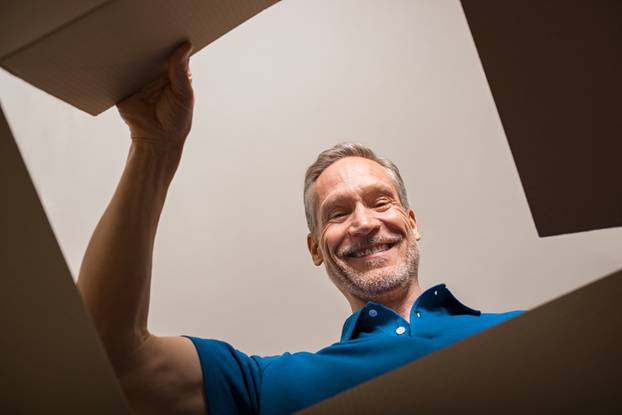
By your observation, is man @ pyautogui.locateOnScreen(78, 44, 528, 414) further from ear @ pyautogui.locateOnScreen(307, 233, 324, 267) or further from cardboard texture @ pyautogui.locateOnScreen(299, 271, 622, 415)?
cardboard texture @ pyautogui.locateOnScreen(299, 271, 622, 415)

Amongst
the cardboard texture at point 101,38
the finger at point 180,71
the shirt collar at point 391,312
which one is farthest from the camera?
the shirt collar at point 391,312

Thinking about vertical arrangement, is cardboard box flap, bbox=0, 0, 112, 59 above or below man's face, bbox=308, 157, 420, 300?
above

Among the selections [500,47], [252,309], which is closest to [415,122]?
[252,309]

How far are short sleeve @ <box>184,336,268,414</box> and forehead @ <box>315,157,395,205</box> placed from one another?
0.69 metres

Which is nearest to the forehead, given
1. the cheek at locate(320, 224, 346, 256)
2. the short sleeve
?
the cheek at locate(320, 224, 346, 256)

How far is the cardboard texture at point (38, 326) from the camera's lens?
1.68 feet

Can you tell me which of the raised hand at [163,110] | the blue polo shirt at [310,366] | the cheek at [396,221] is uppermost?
the raised hand at [163,110]

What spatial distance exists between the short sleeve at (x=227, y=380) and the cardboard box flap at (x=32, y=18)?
0.66 m

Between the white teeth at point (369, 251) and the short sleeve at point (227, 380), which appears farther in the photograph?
the white teeth at point (369, 251)

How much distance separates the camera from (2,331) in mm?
541

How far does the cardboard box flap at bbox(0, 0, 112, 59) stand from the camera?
0.57 metres

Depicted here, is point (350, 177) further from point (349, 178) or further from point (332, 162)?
point (332, 162)

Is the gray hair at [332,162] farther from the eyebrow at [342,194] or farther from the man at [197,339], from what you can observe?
the man at [197,339]

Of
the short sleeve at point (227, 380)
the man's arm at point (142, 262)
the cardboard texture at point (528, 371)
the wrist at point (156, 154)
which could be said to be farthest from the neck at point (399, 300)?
the cardboard texture at point (528, 371)
